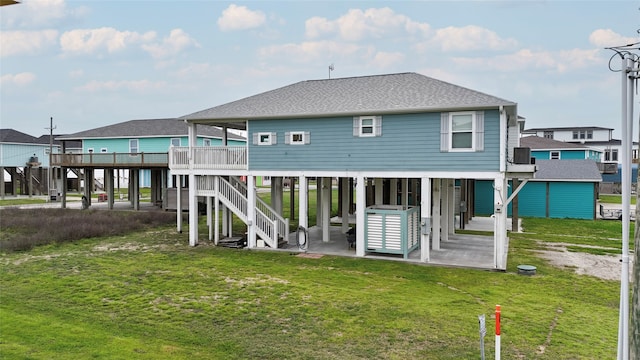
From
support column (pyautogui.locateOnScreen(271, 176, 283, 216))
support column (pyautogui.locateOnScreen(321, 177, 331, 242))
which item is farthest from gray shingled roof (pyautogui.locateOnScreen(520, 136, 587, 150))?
support column (pyautogui.locateOnScreen(271, 176, 283, 216))

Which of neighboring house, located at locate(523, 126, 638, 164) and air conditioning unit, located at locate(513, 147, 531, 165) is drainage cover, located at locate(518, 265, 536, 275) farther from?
neighboring house, located at locate(523, 126, 638, 164)

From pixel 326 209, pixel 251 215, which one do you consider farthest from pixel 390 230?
pixel 251 215

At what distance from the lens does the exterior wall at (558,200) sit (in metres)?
27.4

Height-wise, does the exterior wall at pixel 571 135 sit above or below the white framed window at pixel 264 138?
above

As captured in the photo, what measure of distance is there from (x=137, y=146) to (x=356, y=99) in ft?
76.0

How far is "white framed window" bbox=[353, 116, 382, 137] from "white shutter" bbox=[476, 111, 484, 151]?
3.25 m

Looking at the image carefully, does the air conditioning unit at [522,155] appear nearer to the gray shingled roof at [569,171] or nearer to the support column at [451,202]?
the support column at [451,202]

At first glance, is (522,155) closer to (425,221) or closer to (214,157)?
(425,221)

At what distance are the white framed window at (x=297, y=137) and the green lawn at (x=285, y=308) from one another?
14.0 ft

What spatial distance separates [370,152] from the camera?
16.1 m

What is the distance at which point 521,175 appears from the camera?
1474cm

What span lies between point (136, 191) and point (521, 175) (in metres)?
24.7

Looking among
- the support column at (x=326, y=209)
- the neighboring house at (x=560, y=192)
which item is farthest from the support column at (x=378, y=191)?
the neighboring house at (x=560, y=192)

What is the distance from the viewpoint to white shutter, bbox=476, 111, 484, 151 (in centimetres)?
1438
